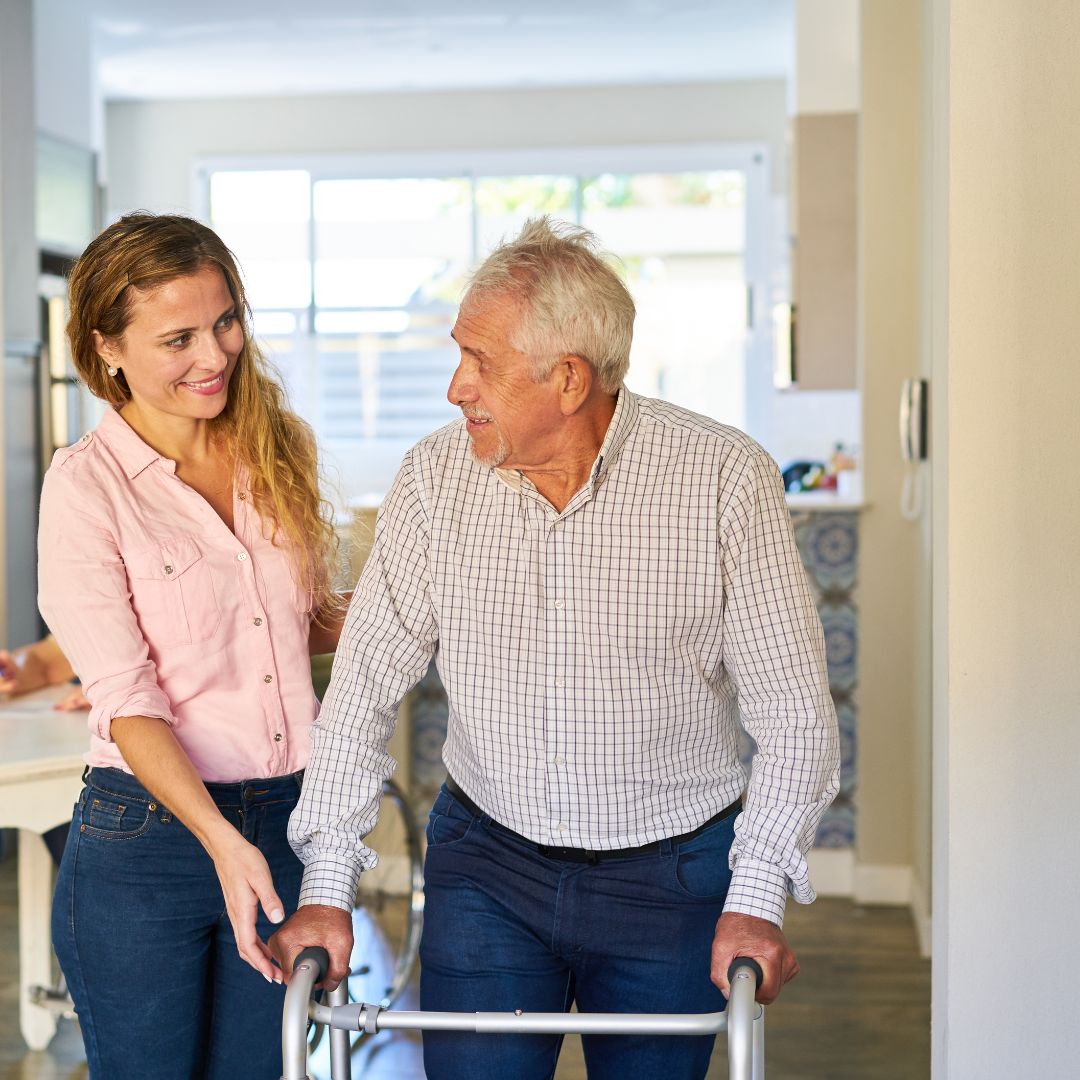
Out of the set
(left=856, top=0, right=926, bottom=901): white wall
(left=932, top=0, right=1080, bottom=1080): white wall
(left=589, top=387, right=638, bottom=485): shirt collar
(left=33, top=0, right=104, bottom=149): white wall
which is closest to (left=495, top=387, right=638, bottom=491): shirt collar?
(left=589, top=387, right=638, bottom=485): shirt collar

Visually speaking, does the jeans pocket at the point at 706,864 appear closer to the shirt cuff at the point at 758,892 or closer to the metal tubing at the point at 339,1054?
the shirt cuff at the point at 758,892

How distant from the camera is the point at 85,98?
6.50m

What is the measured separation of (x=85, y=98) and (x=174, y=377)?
5.42 meters

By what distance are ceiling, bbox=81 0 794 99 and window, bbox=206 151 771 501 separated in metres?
0.64

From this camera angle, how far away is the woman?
1.62 meters

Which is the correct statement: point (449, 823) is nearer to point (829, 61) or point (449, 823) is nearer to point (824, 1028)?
point (824, 1028)

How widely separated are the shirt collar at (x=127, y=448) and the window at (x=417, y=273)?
7410mm

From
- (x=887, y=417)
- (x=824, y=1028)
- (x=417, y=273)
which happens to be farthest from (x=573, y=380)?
(x=417, y=273)

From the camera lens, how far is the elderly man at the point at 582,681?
1607 millimetres

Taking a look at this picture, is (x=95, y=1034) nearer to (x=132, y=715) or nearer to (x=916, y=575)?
(x=132, y=715)

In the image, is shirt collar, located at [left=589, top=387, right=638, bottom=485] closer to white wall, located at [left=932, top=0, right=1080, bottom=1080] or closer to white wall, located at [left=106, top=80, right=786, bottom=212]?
white wall, located at [left=932, top=0, right=1080, bottom=1080]

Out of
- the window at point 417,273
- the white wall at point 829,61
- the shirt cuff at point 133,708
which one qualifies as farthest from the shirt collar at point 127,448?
the window at point 417,273

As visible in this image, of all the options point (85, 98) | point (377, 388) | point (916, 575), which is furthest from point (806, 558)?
point (377, 388)

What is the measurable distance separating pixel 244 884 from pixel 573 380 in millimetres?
676
